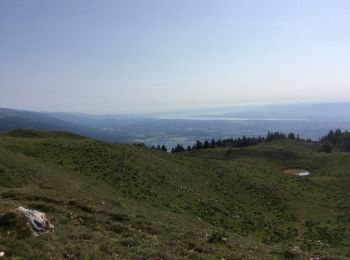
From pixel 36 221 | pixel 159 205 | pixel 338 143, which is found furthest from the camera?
pixel 338 143

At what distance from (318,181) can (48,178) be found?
4283cm

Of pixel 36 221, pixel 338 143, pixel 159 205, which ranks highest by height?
pixel 36 221

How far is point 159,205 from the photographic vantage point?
33656mm

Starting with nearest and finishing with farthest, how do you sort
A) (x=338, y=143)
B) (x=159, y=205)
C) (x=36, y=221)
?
(x=36, y=221), (x=159, y=205), (x=338, y=143)

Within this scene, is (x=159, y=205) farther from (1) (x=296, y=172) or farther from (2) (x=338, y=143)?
(2) (x=338, y=143)

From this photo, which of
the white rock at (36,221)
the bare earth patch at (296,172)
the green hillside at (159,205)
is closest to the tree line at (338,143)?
the bare earth patch at (296,172)

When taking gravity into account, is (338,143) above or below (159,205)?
below

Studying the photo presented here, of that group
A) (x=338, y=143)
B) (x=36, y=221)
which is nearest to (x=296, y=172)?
(x=36, y=221)

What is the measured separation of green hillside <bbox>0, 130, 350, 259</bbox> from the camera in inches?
640

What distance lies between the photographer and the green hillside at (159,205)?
53.3 feet

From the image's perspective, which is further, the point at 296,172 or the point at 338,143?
the point at 338,143

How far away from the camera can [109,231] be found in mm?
18375

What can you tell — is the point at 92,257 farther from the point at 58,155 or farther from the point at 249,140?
the point at 249,140

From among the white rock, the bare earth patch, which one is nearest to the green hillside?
the white rock
